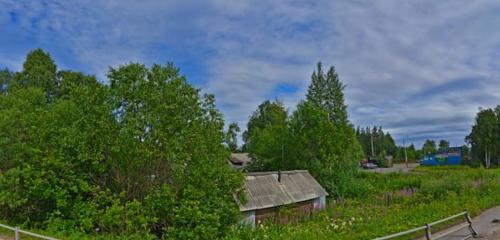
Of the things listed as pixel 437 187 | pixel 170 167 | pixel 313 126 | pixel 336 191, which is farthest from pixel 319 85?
pixel 170 167

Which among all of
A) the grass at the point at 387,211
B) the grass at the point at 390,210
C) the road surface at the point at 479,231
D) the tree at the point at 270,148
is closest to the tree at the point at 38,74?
the tree at the point at 270,148

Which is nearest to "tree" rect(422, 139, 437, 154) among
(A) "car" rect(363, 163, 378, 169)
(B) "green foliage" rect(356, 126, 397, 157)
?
(B) "green foliage" rect(356, 126, 397, 157)

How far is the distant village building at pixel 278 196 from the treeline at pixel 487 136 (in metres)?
44.3

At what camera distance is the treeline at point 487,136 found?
59.2 metres

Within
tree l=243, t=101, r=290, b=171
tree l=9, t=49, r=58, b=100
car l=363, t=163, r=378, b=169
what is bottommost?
car l=363, t=163, r=378, b=169

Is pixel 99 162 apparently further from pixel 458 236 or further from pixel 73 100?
pixel 458 236

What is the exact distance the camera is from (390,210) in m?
20.4

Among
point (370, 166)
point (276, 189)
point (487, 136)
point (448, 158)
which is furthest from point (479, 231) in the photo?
point (448, 158)

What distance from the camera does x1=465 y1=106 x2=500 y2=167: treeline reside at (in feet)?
194

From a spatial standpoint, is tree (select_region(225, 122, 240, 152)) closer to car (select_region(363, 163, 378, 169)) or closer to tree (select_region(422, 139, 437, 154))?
car (select_region(363, 163, 378, 169))

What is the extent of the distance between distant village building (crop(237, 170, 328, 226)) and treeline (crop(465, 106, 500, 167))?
44.3 m

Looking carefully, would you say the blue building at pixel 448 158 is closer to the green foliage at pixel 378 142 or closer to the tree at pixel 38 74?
the green foliage at pixel 378 142

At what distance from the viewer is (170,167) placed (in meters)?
14.8

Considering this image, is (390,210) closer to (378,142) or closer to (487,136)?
(487,136)
